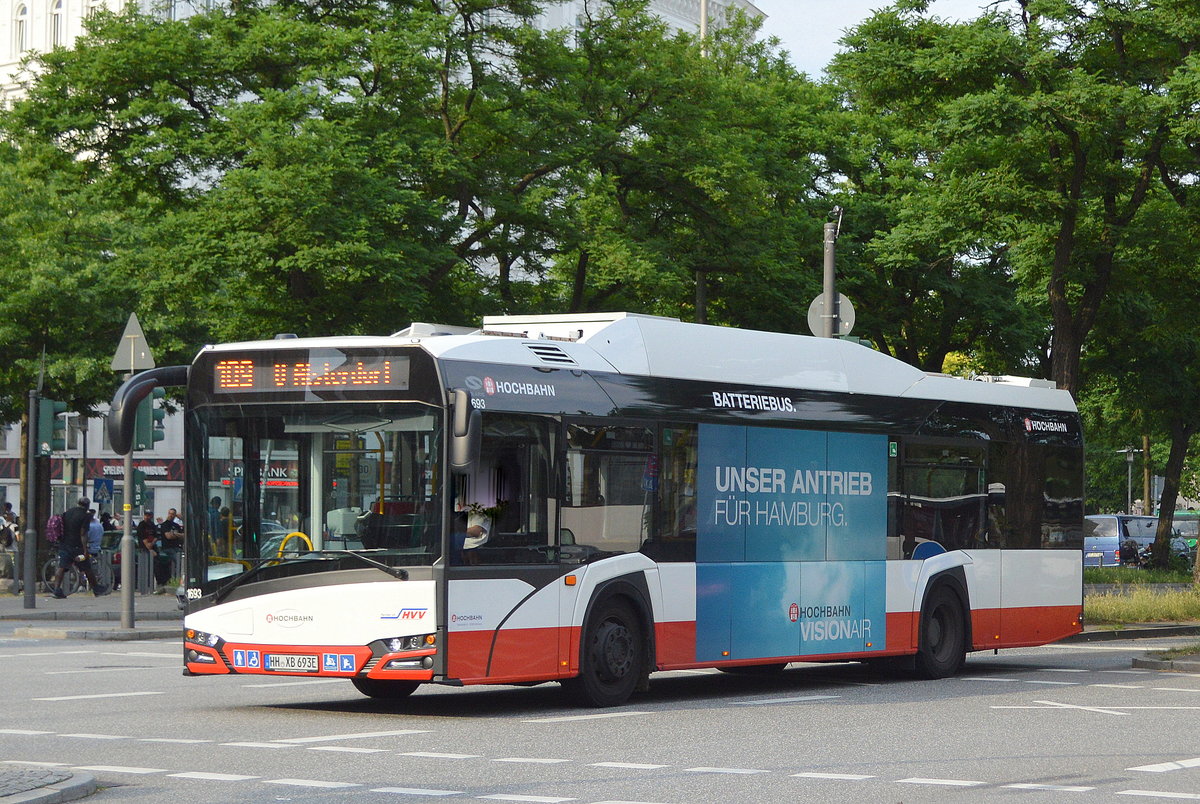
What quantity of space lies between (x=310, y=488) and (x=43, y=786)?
4163 millimetres

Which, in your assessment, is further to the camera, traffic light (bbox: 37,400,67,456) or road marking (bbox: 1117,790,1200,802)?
traffic light (bbox: 37,400,67,456)

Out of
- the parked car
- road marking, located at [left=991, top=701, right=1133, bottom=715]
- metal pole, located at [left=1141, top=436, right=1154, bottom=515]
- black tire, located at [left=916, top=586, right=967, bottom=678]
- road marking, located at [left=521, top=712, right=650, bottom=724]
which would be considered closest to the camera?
road marking, located at [left=521, top=712, right=650, bottom=724]

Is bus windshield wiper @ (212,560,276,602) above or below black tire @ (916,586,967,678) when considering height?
above

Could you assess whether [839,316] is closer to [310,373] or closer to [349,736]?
[310,373]

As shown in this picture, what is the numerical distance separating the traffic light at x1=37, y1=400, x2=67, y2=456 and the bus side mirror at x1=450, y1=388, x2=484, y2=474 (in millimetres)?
15521

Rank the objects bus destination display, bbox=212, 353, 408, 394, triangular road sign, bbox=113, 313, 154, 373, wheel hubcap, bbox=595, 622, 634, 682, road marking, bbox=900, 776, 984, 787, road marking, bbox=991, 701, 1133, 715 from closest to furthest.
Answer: road marking, bbox=900, 776, 984, 787 < bus destination display, bbox=212, 353, 408, 394 < wheel hubcap, bbox=595, 622, 634, 682 < road marking, bbox=991, 701, 1133, 715 < triangular road sign, bbox=113, 313, 154, 373

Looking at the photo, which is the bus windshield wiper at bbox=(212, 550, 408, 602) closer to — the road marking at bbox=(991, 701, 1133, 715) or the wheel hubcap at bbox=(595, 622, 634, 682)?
the wheel hubcap at bbox=(595, 622, 634, 682)

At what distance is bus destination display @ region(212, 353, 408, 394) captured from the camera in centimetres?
1256

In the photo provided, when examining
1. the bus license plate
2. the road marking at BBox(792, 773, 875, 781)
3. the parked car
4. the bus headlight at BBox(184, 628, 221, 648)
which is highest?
the bus headlight at BBox(184, 628, 221, 648)

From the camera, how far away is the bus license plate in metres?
12.6

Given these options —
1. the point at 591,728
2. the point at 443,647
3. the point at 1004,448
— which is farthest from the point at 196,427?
the point at 1004,448

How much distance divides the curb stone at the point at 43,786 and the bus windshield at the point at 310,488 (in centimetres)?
356

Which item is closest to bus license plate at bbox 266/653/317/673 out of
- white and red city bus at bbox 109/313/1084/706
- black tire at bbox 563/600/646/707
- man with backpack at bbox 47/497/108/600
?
white and red city bus at bbox 109/313/1084/706

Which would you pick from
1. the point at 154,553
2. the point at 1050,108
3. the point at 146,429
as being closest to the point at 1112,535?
the point at 154,553
